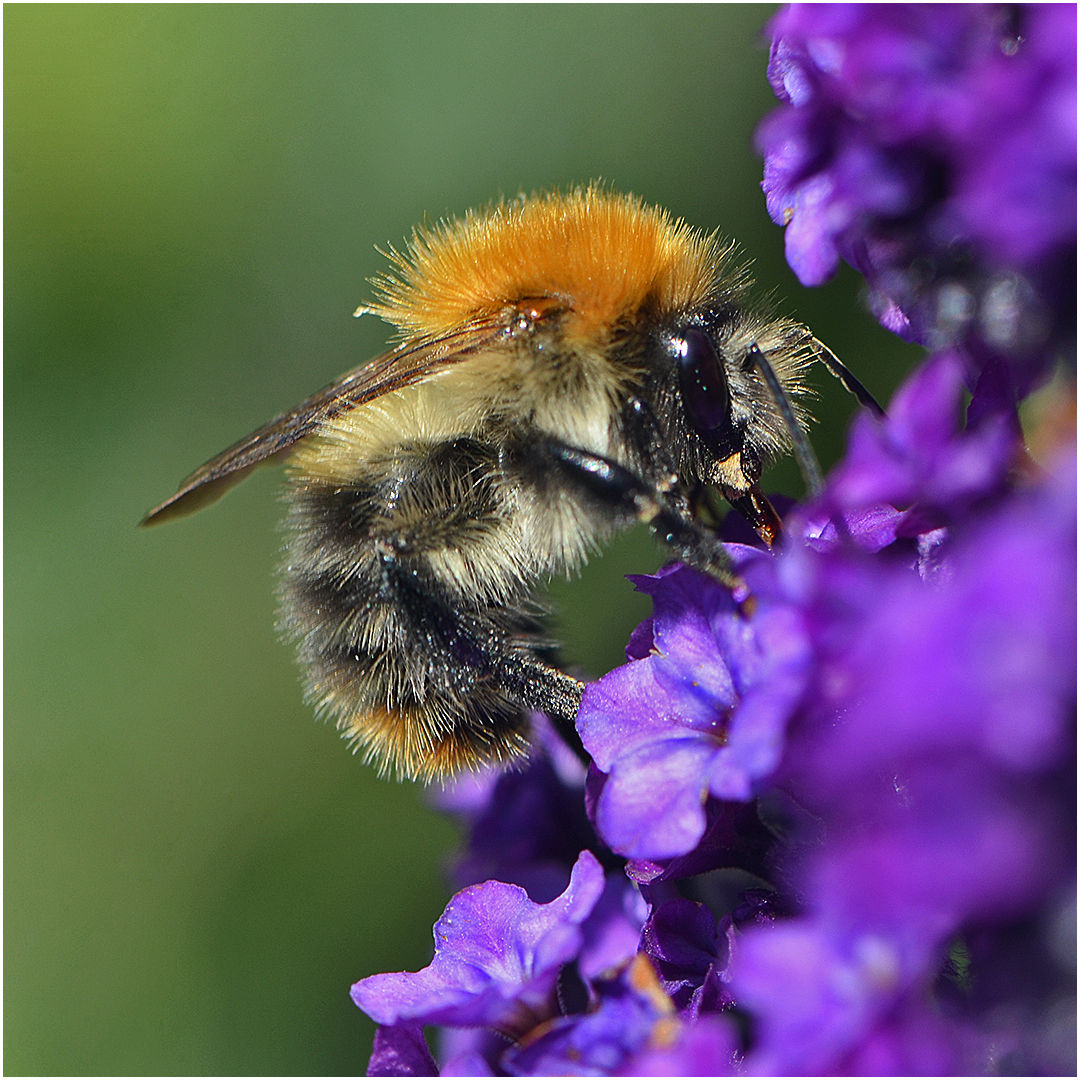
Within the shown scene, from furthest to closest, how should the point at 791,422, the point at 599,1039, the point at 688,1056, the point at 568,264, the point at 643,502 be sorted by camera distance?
the point at 568,264 → the point at 643,502 → the point at 791,422 → the point at 599,1039 → the point at 688,1056

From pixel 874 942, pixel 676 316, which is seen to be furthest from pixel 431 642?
pixel 874 942

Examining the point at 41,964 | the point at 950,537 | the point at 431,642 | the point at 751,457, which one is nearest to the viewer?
the point at 950,537

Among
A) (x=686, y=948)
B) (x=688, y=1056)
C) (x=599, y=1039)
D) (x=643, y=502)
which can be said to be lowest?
(x=686, y=948)

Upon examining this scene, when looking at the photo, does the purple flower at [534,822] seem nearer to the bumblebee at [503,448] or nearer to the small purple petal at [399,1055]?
the bumblebee at [503,448]

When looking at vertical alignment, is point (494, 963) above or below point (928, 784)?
below

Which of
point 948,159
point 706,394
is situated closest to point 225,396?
point 706,394

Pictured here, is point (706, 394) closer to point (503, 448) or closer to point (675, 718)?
point (503, 448)

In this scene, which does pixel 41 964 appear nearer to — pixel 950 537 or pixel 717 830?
pixel 717 830
